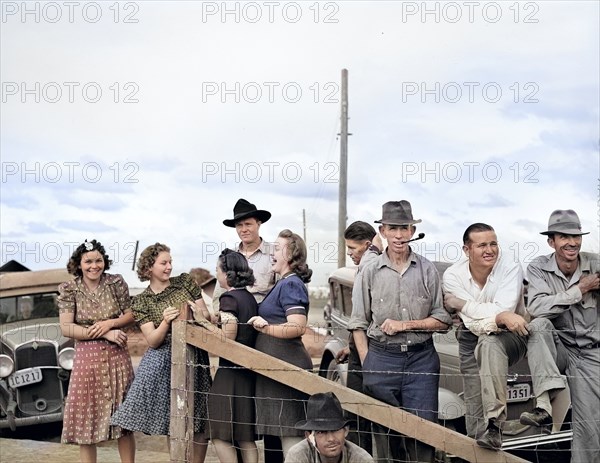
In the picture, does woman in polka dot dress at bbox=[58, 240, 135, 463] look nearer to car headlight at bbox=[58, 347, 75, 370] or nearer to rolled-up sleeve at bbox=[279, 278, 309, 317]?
rolled-up sleeve at bbox=[279, 278, 309, 317]

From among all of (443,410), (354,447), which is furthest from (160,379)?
(443,410)

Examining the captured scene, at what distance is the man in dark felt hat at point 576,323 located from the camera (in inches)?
208

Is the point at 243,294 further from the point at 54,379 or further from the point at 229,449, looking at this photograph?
the point at 54,379

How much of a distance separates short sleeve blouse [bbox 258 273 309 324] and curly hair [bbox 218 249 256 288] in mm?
190

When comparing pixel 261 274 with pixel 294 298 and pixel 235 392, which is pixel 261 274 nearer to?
pixel 294 298

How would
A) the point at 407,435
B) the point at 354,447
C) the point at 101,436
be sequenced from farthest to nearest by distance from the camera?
the point at 101,436 → the point at 407,435 → the point at 354,447

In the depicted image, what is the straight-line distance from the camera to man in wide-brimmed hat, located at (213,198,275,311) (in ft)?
19.8

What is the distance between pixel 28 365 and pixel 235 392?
5.02m

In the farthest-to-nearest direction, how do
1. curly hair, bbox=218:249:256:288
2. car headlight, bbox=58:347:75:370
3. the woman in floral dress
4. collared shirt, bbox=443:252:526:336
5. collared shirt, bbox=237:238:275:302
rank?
car headlight, bbox=58:347:75:370 < collared shirt, bbox=237:238:275:302 < the woman in floral dress < curly hair, bbox=218:249:256:288 < collared shirt, bbox=443:252:526:336

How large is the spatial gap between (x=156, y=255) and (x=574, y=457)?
3.05m

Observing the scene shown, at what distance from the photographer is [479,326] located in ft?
16.5

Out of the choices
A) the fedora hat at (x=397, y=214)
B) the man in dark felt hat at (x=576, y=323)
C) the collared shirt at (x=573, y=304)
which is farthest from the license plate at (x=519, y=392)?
the fedora hat at (x=397, y=214)

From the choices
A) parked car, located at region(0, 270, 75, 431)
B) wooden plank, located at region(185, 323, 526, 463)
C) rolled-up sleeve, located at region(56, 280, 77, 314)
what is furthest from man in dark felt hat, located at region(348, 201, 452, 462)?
parked car, located at region(0, 270, 75, 431)

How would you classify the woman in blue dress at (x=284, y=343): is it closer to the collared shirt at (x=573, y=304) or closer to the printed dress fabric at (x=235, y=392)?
the printed dress fabric at (x=235, y=392)
